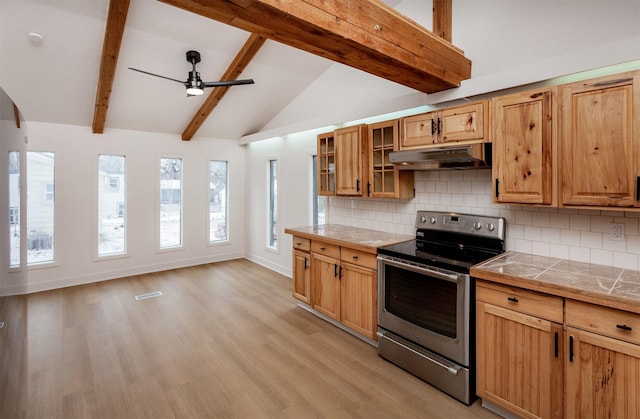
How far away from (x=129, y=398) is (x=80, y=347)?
1199 mm

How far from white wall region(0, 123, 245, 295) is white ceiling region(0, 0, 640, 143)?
0.30 metres

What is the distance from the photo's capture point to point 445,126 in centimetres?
282

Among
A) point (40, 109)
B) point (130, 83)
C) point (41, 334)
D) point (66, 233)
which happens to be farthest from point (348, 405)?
point (40, 109)

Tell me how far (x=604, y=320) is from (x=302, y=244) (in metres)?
2.83

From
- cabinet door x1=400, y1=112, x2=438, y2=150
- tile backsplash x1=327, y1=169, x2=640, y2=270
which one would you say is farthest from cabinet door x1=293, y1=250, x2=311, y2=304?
cabinet door x1=400, y1=112, x2=438, y2=150

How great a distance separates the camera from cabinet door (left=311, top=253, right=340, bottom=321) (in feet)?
11.4

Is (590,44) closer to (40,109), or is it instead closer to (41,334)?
(41,334)

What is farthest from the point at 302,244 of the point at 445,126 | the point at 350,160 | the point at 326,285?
the point at 445,126

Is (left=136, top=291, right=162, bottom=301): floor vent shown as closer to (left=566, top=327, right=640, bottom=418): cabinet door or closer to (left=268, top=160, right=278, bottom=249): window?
(left=268, top=160, right=278, bottom=249): window

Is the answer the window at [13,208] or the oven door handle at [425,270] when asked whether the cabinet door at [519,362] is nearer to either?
the oven door handle at [425,270]

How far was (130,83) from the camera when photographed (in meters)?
4.34

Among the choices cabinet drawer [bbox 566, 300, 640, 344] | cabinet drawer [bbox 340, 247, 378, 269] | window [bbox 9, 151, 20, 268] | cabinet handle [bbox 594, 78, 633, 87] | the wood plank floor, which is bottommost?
the wood plank floor

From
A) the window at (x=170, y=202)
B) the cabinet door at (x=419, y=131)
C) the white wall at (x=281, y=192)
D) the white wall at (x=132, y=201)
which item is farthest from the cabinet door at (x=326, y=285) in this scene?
the window at (x=170, y=202)

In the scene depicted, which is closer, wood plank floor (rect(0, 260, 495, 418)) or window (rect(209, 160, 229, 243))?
wood plank floor (rect(0, 260, 495, 418))
